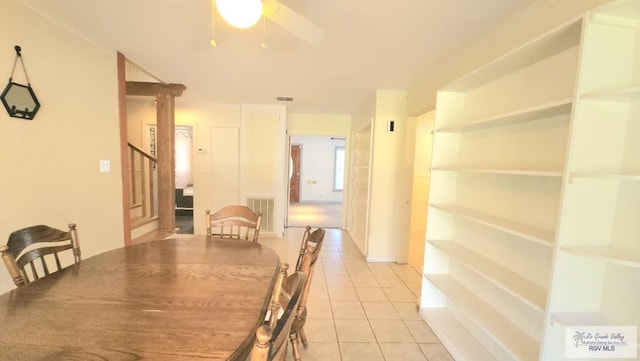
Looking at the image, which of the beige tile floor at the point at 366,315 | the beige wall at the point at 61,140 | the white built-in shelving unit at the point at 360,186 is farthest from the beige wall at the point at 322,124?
the beige wall at the point at 61,140

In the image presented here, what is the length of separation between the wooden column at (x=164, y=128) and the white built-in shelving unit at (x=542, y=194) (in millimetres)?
3369

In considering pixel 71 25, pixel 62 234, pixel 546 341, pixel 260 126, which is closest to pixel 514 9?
pixel 546 341

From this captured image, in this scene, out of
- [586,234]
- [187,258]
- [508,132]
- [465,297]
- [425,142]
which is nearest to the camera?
[586,234]

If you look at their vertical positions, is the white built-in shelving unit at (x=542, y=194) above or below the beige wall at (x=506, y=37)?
below

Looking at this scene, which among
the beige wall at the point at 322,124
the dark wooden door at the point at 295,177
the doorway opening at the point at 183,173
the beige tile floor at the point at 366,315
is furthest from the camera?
the dark wooden door at the point at 295,177

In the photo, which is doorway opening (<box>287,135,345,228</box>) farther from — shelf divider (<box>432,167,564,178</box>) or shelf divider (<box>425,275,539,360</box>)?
shelf divider (<box>432,167,564,178</box>)

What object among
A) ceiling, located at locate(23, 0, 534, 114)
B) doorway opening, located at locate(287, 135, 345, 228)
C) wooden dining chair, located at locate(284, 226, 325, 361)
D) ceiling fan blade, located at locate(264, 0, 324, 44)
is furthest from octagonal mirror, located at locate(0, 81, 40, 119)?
doorway opening, located at locate(287, 135, 345, 228)

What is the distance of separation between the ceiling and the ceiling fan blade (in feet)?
0.99

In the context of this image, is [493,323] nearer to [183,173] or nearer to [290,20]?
[290,20]

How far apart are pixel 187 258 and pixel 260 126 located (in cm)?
330

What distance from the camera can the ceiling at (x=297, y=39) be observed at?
1.66 metres

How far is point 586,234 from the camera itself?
1.15 metres

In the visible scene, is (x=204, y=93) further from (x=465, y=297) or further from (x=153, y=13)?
(x=465, y=297)

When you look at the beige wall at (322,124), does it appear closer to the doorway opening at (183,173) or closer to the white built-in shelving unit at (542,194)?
the doorway opening at (183,173)
